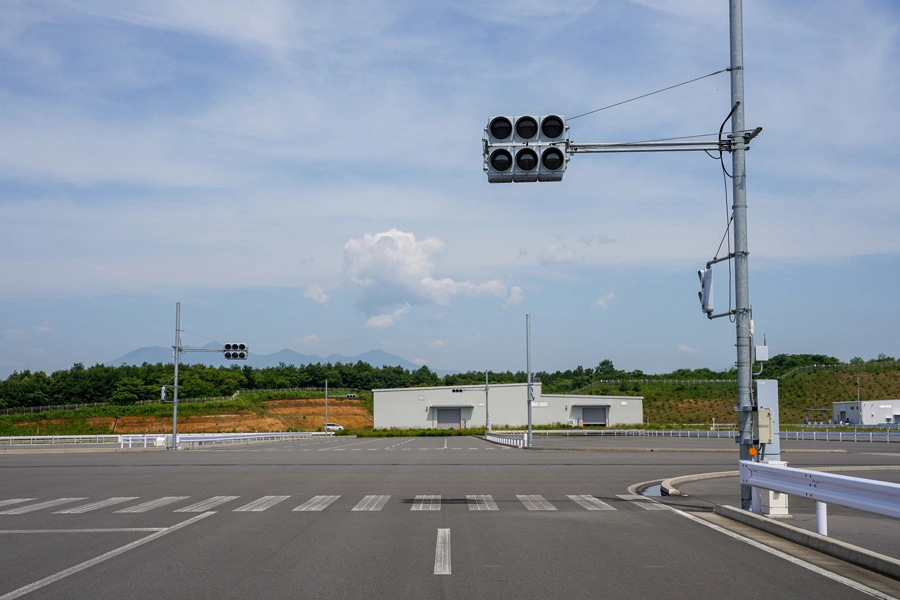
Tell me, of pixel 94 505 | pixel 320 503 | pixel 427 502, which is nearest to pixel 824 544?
pixel 427 502

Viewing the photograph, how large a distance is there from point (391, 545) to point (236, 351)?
133 feet

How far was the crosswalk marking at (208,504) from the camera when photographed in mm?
15508

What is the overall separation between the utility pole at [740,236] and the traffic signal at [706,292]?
0.46m

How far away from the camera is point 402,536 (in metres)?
11.9

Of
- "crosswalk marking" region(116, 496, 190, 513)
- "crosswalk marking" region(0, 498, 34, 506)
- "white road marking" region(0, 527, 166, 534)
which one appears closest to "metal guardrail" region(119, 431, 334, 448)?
"crosswalk marking" region(0, 498, 34, 506)

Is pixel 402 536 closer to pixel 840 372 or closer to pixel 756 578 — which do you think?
pixel 756 578

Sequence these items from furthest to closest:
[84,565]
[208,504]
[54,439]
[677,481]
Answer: [54,439], [677,481], [208,504], [84,565]

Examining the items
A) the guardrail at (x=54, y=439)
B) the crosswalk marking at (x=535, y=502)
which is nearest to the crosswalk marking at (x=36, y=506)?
the crosswalk marking at (x=535, y=502)

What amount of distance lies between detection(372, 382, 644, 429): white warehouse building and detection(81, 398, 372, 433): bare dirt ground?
55.0 ft

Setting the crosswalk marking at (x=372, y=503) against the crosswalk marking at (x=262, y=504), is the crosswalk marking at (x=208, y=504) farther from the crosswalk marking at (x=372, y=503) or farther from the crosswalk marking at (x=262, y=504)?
the crosswalk marking at (x=372, y=503)

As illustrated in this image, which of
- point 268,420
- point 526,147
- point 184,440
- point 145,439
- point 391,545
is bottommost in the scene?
point 268,420

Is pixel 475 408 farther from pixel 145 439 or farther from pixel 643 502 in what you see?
pixel 643 502

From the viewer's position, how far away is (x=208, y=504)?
16391 millimetres

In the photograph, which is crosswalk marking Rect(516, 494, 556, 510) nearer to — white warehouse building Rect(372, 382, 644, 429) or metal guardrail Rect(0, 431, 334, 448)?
metal guardrail Rect(0, 431, 334, 448)
